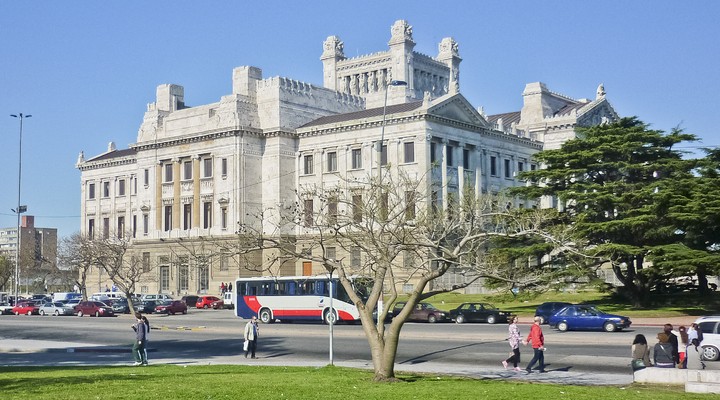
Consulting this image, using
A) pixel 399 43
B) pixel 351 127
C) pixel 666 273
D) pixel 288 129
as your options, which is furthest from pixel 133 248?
pixel 666 273

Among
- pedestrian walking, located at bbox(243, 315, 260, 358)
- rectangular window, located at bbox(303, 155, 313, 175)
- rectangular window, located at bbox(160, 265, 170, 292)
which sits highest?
rectangular window, located at bbox(303, 155, 313, 175)

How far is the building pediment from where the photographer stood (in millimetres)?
83688

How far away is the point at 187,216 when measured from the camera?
9506cm

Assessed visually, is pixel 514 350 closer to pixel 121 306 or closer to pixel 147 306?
pixel 147 306

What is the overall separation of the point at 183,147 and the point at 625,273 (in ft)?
159

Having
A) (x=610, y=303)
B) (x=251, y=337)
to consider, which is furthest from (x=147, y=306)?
(x=251, y=337)

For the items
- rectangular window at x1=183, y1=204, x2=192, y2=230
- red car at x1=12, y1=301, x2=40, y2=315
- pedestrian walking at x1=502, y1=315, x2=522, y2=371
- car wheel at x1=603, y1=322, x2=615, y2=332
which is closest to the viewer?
pedestrian walking at x1=502, y1=315, x2=522, y2=371

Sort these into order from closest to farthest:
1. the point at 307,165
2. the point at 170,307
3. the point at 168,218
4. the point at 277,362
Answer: the point at 277,362, the point at 170,307, the point at 307,165, the point at 168,218

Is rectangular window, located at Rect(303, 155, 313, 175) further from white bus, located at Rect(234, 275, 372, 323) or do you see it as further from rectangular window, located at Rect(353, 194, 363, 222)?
rectangular window, located at Rect(353, 194, 363, 222)

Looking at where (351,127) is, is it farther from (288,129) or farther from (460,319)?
(460,319)

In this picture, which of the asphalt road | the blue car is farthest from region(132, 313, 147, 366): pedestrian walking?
the blue car

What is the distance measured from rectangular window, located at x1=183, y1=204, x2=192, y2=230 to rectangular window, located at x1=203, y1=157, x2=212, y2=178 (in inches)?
156

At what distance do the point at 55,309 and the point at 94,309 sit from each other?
7.44 metres

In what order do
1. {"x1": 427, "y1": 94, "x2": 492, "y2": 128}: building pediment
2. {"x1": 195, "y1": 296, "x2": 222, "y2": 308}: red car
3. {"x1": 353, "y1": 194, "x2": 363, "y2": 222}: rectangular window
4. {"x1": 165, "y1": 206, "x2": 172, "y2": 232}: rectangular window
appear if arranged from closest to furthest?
{"x1": 353, "y1": 194, "x2": 363, "y2": 222}: rectangular window, {"x1": 195, "y1": 296, "x2": 222, "y2": 308}: red car, {"x1": 427, "y1": 94, "x2": 492, "y2": 128}: building pediment, {"x1": 165, "y1": 206, "x2": 172, "y2": 232}: rectangular window
